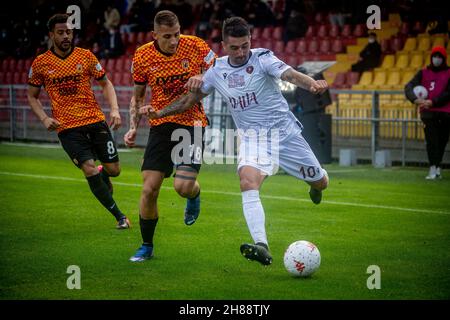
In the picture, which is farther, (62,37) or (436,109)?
(436,109)

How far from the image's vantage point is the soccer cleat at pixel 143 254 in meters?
8.79

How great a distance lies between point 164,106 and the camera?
30.5ft

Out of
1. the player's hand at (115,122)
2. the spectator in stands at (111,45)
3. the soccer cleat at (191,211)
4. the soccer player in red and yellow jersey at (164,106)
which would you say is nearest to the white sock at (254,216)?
the soccer player in red and yellow jersey at (164,106)

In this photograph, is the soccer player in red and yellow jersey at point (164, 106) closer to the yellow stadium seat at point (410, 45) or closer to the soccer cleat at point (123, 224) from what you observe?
the soccer cleat at point (123, 224)

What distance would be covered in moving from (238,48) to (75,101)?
3.40 m

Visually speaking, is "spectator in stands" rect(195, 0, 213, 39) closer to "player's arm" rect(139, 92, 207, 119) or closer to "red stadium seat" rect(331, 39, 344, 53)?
"red stadium seat" rect(331, 39, 344, 53)

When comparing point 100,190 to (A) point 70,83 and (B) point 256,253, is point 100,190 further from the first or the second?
(B) point 256,253

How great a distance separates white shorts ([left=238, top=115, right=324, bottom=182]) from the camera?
8.54 meters

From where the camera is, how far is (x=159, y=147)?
909cm

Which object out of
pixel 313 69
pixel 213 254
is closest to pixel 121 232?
pixel 213 254

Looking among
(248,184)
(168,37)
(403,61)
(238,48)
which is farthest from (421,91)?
(248,184)

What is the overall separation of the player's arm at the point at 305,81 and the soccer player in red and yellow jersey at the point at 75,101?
10.6 feet

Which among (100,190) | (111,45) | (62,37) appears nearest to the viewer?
(100,190)

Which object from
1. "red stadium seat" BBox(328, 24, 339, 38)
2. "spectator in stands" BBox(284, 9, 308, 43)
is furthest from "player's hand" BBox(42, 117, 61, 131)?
"spectator in stands" BBox(284, 9, 308, 43)
